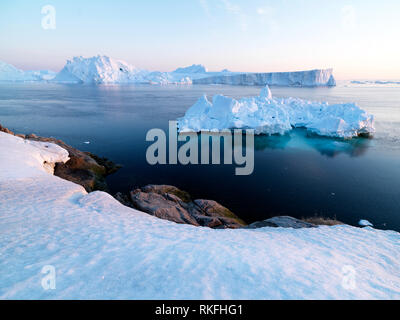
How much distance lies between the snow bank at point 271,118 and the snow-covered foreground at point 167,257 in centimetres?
1795

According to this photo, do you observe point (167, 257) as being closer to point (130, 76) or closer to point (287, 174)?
point (287, 174)

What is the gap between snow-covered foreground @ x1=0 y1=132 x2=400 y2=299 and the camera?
3.13 meters

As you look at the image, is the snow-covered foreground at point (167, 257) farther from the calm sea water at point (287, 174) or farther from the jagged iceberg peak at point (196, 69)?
the jagged iceberg peak at point (196, 69)

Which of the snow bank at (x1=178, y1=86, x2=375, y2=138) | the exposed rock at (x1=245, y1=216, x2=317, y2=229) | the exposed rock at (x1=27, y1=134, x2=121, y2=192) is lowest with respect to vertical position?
the exposed rock at (x1=245, y1=216, x2=317, y2=229)

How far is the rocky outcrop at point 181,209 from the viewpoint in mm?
8070

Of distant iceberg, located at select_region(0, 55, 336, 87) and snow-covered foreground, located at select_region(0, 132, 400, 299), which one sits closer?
snow-covered foreground, located at select_region(0, 132, 400, 299)

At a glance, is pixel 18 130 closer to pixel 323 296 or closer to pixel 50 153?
pixel 50 153

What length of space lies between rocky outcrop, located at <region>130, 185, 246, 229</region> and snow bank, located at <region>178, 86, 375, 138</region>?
1347cm

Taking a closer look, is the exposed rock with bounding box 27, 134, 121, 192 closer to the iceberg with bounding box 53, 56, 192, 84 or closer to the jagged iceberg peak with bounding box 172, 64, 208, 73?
the iceberg with bounding box 53, 56, 192, 84

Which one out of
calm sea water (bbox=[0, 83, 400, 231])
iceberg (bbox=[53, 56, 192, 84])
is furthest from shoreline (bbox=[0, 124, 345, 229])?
iceberg (bbox=[53, 56, 192, 84])

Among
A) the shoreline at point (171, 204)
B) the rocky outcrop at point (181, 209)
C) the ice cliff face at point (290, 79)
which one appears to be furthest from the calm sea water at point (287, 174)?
the ice cliff face at point (290, 79)

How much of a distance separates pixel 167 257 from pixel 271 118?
74.1 ft

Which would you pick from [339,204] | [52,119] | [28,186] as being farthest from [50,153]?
[52,119]

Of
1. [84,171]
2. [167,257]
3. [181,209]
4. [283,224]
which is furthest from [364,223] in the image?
[84,171]
